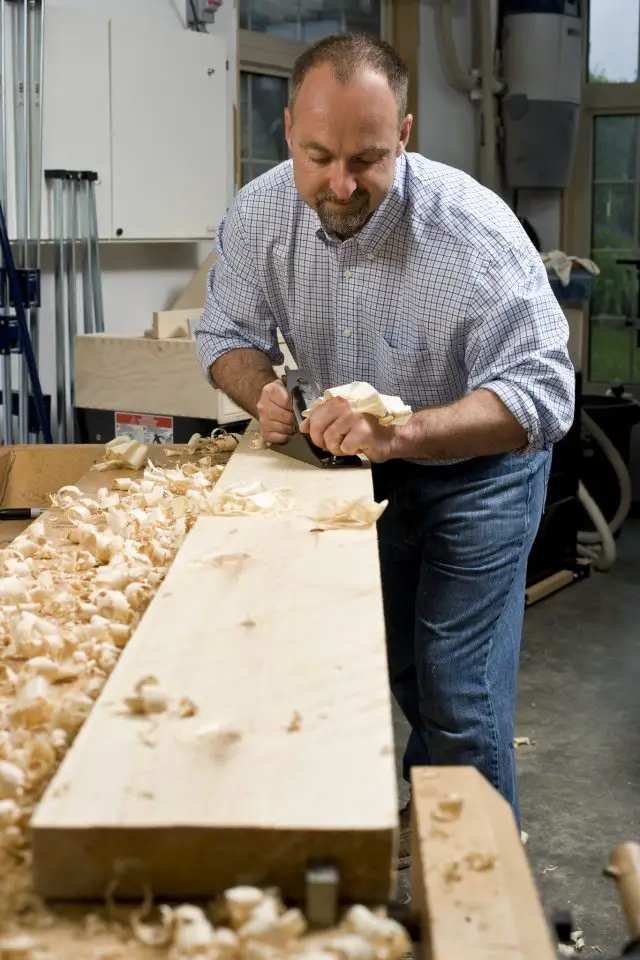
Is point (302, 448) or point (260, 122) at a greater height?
point (260, 122)

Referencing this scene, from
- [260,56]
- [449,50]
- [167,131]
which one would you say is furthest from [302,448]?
[449,50]

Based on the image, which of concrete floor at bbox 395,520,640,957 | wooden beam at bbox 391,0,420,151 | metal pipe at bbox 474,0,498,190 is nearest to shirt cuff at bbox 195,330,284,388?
concrete floor at bbox 395,520,640,957

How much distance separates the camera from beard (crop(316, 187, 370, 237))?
1.76m

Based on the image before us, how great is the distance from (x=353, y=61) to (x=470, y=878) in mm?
1274

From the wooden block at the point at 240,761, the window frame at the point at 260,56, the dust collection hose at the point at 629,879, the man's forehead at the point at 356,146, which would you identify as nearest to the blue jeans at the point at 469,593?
the man's forehead at the point at 356,146

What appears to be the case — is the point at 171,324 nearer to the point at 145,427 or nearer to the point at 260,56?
the point at 145,427

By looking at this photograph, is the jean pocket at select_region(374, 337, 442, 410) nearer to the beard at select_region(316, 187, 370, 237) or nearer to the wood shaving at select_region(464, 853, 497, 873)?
the beard at select_region(316, 187, 370, 237)

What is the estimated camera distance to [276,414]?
1.83m

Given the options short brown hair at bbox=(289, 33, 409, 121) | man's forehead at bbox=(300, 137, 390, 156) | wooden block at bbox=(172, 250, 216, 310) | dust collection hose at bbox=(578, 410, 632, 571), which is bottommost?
dust collection hose at bbox=(578, 410, 632, 571)

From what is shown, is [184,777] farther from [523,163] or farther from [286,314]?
[523,163]

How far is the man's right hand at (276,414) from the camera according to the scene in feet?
6.02

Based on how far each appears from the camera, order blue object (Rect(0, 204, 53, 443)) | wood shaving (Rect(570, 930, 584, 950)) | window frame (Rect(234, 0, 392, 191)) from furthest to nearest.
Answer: window frame (Rect(234, 0, 392, 191)) < blue object (Rect(0, 204, 53, 443)) < wood shaving (Rect(570, 930, 584, 950))

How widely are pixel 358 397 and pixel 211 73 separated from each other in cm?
253

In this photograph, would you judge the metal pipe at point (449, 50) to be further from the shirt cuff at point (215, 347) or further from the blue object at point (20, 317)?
the shirt cuff at point (215, 347)
